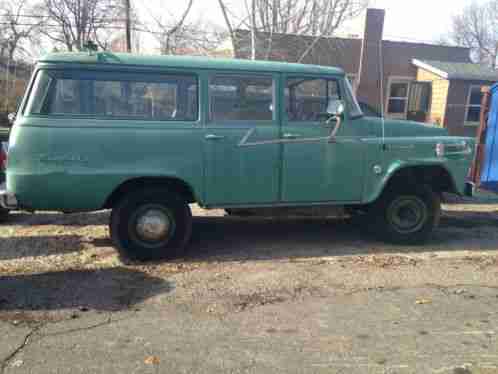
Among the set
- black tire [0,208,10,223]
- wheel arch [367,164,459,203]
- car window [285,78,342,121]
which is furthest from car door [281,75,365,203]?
black tire [0,208,10,223]

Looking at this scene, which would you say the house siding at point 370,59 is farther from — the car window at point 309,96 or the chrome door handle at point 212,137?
the chrome door handle at point 212,137

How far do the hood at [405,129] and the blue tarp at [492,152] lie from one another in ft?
10.8

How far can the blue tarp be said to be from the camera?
27.9ft

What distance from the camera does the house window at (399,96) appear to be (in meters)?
19.2

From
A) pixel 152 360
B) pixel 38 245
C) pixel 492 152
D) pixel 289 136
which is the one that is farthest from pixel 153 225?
pixel 492 152

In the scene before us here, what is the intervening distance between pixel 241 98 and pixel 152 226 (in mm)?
1817

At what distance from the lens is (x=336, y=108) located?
530 centimetres

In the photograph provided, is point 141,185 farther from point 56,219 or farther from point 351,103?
point 351,103

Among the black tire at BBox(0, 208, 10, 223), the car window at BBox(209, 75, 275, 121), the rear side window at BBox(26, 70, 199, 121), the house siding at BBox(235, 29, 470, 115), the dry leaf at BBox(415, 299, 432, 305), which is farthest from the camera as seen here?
the house siding at BBox(235, 29, 470, 115)

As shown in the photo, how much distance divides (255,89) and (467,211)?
16.6 ft

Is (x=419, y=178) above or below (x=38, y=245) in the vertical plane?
above

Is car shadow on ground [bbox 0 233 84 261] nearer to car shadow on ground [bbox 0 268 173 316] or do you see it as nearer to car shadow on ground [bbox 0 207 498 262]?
car shadow on ground [bbox 0 207 498 262]

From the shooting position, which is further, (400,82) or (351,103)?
(400,82)

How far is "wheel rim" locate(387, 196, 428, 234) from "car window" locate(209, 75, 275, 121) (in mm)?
2138
